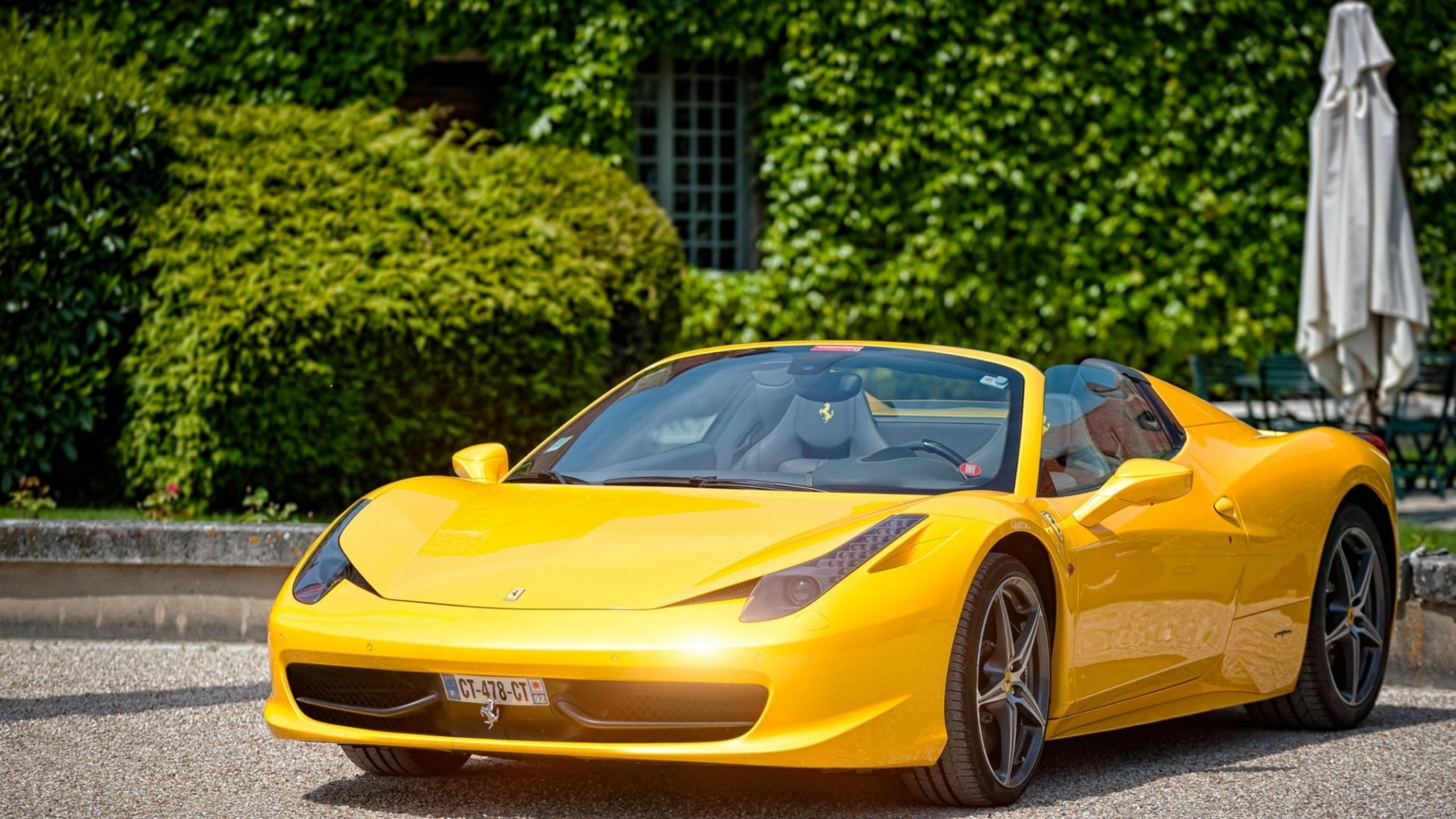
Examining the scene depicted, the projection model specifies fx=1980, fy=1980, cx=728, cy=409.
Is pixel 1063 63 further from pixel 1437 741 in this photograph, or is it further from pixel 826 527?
pixel 826 527

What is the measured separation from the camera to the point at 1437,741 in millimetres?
6391

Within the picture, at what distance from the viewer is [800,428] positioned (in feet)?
19.2

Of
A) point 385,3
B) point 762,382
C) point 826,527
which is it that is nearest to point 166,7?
point 385,3

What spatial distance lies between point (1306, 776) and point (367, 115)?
8895mm

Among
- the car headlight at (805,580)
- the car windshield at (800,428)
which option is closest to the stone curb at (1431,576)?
the car windshield at (800,428)

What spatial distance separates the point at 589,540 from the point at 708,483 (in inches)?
24.1

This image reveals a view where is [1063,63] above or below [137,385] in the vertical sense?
above

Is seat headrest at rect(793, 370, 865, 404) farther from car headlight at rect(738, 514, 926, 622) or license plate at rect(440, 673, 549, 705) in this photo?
license plate at rect(440, 673, 549, 705)

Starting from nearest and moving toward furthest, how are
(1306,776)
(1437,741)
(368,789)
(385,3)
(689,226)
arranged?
(368,789) → (1306,776) → (1437,741) → (385,3) → (689,226)

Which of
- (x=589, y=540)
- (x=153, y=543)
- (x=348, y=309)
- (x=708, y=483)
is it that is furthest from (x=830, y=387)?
(x=348, y=309)

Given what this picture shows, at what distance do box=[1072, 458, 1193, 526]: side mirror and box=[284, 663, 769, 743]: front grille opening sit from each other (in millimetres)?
1368

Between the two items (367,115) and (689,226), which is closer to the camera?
(367,115)

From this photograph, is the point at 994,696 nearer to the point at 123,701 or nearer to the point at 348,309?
the point at 123,701

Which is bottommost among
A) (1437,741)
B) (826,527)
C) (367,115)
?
(1437,741)
